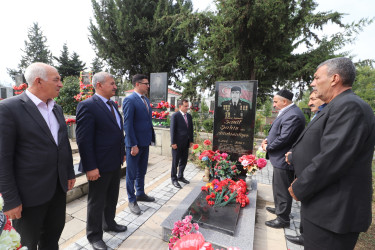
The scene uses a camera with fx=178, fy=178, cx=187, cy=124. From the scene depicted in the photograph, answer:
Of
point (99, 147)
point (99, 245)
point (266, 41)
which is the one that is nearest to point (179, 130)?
point (99, 147)

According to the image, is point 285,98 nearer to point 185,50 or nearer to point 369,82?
point 369,82

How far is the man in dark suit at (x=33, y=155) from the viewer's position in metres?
1.41

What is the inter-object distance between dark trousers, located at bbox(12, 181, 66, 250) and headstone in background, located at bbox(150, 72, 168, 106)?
24.3 ft

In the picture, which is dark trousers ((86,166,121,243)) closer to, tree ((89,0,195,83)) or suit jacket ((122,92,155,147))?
suit jacket ((122,92,155,147))

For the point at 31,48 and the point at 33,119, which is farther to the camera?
the point at 31,48

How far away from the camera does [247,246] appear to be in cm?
210

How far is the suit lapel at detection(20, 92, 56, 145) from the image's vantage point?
1520mm

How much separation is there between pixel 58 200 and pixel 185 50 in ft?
56.1

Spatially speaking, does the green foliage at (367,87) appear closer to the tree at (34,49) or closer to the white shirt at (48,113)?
the white shirt at (48,113)

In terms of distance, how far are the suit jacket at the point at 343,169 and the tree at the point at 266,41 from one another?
8.13 metres

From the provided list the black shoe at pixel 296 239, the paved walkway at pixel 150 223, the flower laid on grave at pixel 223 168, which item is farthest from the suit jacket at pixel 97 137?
the black shoe at pixel 296 239

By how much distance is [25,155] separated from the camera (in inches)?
58.7

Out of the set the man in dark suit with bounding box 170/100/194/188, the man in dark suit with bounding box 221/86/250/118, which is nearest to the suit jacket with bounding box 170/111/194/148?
the man in dark suit with bounding box 170/100/194/188

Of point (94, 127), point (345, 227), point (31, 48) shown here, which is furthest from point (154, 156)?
point (31, 48)
